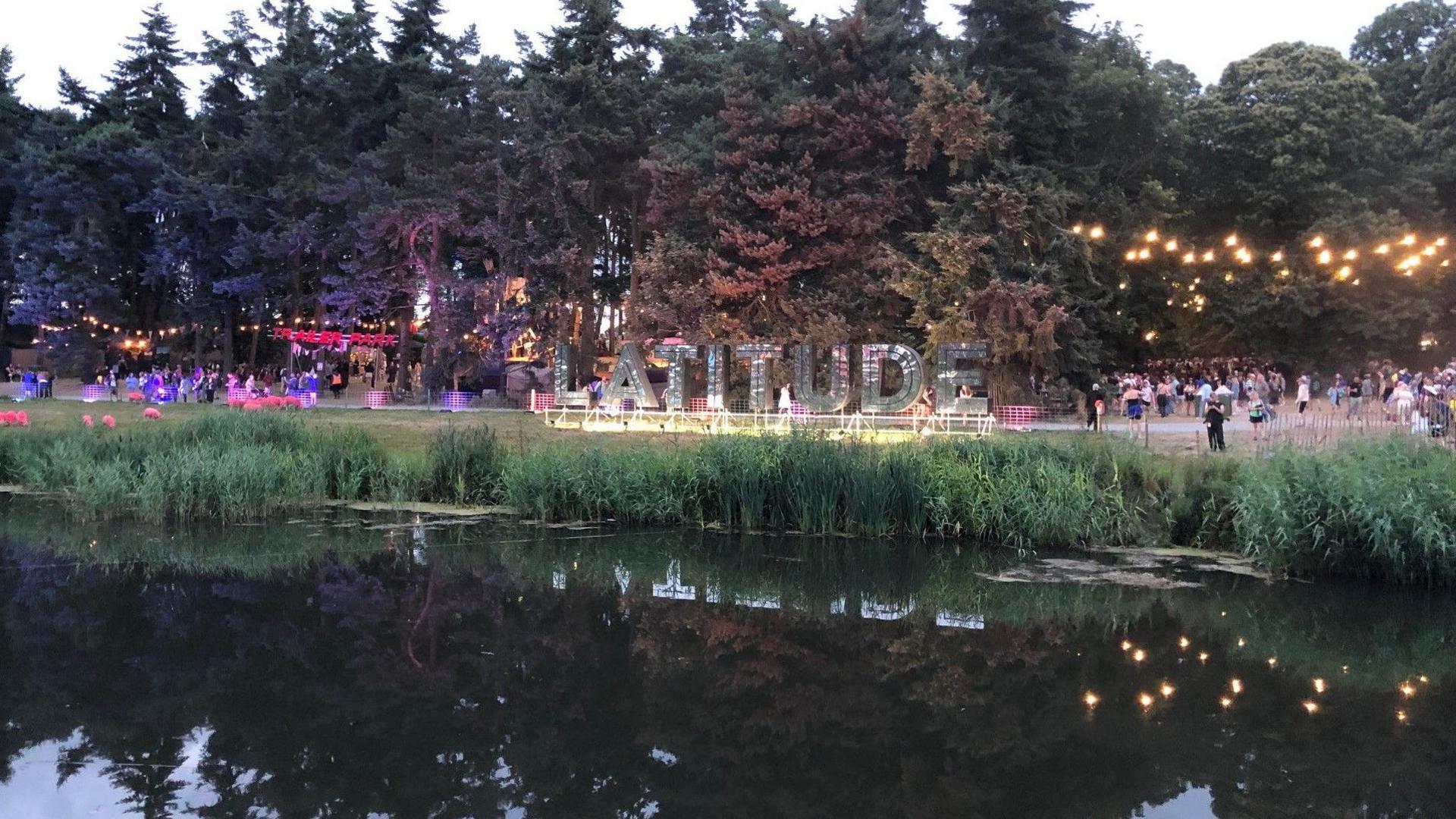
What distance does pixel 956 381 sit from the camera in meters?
24.7

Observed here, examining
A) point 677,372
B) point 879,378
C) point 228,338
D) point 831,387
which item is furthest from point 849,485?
point 228,338

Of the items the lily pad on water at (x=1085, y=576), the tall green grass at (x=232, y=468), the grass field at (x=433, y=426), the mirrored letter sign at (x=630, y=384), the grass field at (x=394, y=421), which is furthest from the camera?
the mirrored letter sign at (x=630, y=384)

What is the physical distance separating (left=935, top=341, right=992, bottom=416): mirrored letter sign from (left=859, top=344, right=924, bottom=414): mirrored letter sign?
493 mm

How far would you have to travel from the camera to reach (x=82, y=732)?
733 centimetres

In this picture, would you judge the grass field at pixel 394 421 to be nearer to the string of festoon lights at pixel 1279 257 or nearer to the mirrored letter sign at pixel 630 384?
the mirrored letter sign at pixel 630 384

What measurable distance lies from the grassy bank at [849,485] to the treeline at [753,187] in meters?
16.3

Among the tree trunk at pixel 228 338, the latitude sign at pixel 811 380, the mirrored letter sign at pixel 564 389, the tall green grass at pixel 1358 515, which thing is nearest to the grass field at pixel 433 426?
the mirrored letter sign at pixel 564 389

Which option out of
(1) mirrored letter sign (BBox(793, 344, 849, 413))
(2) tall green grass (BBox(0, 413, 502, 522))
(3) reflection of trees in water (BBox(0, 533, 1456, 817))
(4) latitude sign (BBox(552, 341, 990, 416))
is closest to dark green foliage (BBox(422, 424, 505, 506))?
(2) tall green grass (BBox(0, 413, 502, 522))

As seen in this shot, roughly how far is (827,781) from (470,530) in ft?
30.1

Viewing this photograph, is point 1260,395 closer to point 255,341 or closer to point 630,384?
point 630,384

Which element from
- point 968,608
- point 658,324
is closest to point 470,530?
point 968,608

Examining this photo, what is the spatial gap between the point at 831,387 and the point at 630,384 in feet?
16.9

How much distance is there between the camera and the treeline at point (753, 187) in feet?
109

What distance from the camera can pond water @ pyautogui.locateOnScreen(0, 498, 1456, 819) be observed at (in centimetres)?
660
